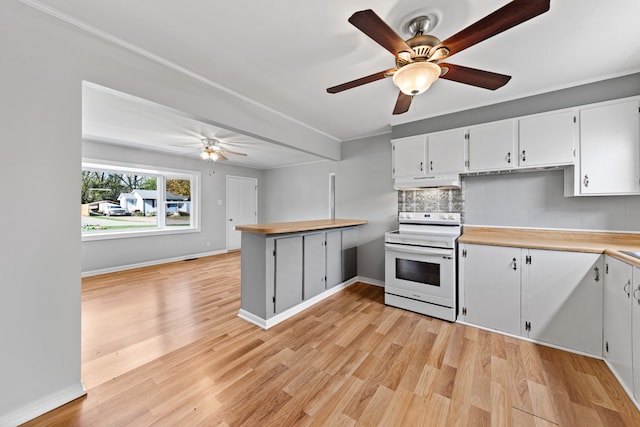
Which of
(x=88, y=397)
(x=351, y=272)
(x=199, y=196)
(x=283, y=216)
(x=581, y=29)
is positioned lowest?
(x=88, y=397)

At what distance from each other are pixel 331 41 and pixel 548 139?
2390mm

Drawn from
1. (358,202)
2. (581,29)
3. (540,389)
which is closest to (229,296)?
(358,202)

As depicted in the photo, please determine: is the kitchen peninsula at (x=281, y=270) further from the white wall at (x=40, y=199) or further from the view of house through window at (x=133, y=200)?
the view of house through window at (x=133, y=200)

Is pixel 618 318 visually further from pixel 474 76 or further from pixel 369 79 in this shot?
pixel 369 79

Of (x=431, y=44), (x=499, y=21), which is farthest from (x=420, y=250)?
(x=499, y=21)

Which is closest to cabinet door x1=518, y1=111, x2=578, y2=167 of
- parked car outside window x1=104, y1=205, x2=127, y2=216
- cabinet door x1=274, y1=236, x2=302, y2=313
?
cabinet door x1=274, y1=236, x2=302, y2=313

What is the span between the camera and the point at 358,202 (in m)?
4.13

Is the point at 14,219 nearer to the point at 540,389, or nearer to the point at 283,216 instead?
the point at 540,389

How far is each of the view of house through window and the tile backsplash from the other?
16.1 ft

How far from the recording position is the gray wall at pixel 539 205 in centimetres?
229

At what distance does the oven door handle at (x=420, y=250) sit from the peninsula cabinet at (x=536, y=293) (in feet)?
0.52

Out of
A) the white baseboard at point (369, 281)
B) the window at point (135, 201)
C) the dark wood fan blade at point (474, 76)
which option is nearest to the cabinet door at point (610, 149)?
the dark wood fan blade at point (474, 76)

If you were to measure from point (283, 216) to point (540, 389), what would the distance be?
5.22 metres

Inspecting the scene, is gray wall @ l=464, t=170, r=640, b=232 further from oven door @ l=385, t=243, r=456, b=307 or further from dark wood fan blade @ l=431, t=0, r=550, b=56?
dark wood fan blade @ l=431, t=0, r=550, b=56
